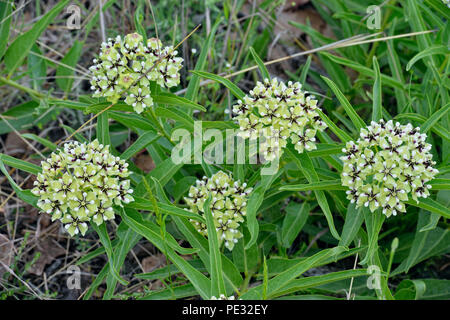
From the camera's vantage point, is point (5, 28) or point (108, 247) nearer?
point (108, 247)

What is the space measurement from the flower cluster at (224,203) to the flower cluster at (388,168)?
1.91 ft

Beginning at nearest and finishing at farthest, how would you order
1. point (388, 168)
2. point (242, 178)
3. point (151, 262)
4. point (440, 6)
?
1. point (388, 168)
2. point (242, 178)
3. point (440, 6)
4. point (151, 262)

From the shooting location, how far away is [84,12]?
440cm

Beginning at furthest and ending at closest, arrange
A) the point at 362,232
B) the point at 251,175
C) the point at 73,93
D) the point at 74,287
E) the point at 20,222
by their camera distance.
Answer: the point at 73,93, the point at 20,222, the point at 74,287, the point at 251,175, the point at 362,232

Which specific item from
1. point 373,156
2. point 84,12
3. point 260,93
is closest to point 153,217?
point 260,93

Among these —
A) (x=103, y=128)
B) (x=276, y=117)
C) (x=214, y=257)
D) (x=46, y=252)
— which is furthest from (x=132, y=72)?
(x=46, y=252)

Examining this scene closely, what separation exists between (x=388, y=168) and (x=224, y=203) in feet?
2.78

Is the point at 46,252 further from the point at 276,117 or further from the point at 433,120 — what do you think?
the point at 433,120

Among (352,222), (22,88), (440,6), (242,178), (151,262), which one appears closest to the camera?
(352,222)

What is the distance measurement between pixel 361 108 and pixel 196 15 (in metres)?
1.77

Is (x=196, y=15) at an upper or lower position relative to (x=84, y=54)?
upper

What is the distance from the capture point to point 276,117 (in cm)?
242
